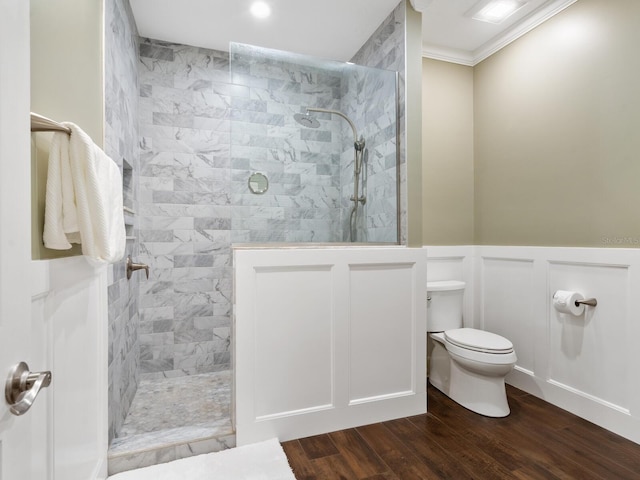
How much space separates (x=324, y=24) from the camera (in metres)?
2.39

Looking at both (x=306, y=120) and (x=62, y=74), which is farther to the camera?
(x=306, y=120)

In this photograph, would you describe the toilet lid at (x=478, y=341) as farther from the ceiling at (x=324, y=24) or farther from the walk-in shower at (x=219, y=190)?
the ceiling at (x=324, y=24)

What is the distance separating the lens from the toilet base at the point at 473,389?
2.14 meters

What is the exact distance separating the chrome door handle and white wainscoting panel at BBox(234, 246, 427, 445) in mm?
1213

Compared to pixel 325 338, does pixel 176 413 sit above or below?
below

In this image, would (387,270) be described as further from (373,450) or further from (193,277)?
(193,277)

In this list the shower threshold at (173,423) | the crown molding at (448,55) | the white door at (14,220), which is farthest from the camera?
the crown molding at (448,55)

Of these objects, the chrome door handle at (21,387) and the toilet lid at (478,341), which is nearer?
the chrome door handle at (21,387)

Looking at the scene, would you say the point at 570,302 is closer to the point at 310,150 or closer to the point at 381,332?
the point at 381,332

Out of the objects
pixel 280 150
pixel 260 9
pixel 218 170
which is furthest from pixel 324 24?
pixel 218 170

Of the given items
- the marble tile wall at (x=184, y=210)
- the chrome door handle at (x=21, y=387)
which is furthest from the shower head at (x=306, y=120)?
the chrome door handle at (x=21, y=387)

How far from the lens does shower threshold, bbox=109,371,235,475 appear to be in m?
1.71

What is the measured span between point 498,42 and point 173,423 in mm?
3437

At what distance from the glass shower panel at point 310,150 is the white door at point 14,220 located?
50.6 inches
